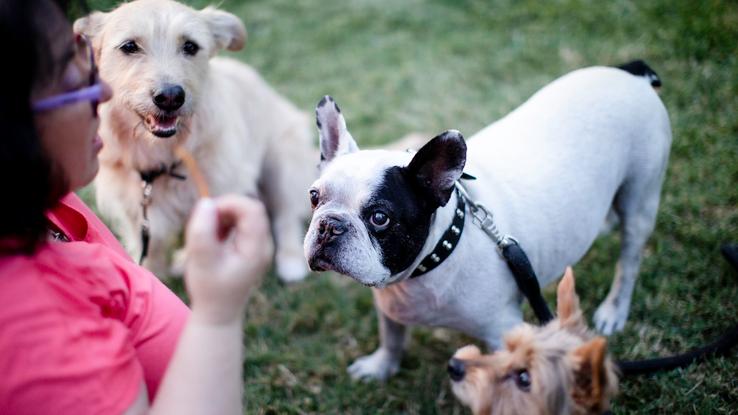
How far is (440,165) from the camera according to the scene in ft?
7.12

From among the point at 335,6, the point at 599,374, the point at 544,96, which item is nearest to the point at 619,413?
the point at 599,374

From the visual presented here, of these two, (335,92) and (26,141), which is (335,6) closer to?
(335,92)

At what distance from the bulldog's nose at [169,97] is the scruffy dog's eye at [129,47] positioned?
12.9 inches

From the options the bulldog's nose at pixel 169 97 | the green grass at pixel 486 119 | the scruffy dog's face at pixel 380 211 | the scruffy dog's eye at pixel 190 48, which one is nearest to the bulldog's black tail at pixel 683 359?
the green grass at pixel 486 119

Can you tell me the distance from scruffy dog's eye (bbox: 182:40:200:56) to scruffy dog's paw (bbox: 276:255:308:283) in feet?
5.63

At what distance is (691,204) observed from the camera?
12.7 ft

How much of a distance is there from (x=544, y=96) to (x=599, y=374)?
1.63 m

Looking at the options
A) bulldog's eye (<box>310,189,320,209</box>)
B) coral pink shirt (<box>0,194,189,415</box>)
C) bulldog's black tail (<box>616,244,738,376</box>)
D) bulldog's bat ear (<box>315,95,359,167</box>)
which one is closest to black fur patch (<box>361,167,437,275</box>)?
bulldog's eye (<box>310,189,320,209</box>)

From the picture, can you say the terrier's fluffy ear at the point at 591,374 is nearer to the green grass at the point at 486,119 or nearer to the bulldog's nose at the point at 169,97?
the green grass at the point at 486,119

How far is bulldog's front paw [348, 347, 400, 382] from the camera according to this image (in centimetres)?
316

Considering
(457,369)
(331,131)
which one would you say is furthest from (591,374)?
(331,131)

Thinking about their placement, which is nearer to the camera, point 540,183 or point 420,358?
point 540,183

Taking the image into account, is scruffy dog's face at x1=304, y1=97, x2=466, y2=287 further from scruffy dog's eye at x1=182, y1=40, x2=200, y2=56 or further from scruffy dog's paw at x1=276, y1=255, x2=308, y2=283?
scruffy dog's paw at x1=276, y1=255, x2=308, y2=283

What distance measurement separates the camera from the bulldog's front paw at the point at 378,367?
3.16 metres
